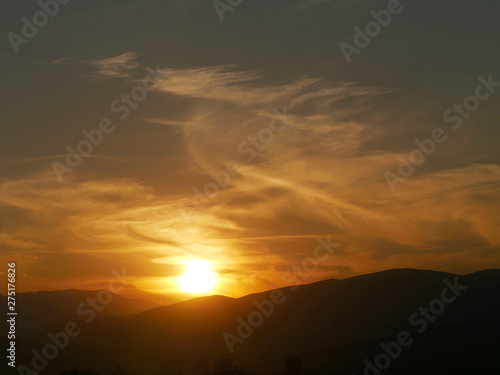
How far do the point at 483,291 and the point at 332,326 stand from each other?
43806 millimetres

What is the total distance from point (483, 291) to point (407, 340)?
56.8m

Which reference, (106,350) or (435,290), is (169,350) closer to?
(106,350)

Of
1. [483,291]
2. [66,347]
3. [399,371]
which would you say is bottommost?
[399,371]

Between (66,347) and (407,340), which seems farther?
(66,347)

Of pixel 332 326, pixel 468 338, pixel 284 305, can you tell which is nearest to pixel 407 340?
pixel 468 338

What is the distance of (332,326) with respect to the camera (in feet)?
584

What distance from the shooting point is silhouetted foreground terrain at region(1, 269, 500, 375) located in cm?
12519

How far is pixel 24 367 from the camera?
122312 mm

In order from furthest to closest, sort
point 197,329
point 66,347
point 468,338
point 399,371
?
point 197,329
point 66,347
point 468,338
point 399,371

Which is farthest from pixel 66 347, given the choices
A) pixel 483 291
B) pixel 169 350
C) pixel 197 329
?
pixel 483 291

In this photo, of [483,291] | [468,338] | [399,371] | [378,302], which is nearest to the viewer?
[399,371]

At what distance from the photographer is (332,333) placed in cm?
17362

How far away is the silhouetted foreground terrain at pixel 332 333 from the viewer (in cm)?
12519

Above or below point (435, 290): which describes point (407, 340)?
below
